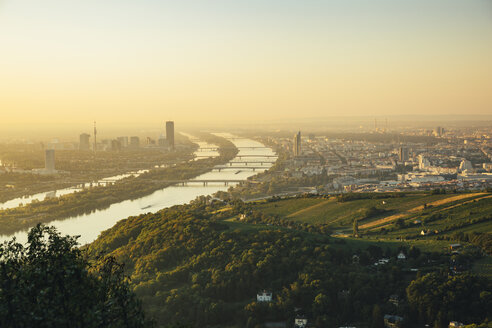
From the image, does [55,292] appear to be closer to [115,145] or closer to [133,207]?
[133,207]

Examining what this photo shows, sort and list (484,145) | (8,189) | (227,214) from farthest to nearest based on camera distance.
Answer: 1. (484,145)
2. (8,189)
3. (227,214)

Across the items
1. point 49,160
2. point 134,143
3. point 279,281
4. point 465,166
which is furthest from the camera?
point 134,143

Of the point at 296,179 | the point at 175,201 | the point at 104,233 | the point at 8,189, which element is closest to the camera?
the point at 104,233

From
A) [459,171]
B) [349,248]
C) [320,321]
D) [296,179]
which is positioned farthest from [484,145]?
[320,321]

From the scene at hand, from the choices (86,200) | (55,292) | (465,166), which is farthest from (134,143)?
(55,292)

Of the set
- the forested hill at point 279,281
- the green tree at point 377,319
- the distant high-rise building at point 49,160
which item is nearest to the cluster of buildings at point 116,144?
the distant high-rise building at point 49,160

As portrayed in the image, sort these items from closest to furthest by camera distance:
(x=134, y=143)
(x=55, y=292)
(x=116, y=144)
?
(x=55, y=292) < (x=116, y=144) < (x=134, y=143)

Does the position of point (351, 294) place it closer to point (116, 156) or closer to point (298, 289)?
point (298, 289)

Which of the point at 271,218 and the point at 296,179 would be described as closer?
the point at 271,218
